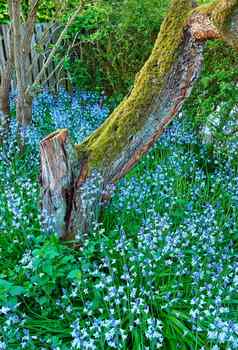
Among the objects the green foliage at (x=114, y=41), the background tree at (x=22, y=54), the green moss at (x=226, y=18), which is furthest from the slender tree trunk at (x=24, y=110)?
the green moss at (x=226, y=18)

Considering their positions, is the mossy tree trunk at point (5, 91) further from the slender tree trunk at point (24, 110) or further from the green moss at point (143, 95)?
the green moss at point (143, 95)

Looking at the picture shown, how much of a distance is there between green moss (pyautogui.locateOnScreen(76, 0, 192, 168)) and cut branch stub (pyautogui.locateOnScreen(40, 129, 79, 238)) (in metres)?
0.22

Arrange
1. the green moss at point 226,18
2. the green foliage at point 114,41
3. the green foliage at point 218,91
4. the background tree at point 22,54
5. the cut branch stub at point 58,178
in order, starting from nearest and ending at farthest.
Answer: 1. the green moss at point 226,18
2. the cut branch stub at point 58,178
3. the green foliage at point 218,91
4. the background tree at point 22,54
5. the green foliage at point 114,41

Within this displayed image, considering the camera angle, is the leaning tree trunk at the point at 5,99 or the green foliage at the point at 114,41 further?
the green foliage at the point at 114,41

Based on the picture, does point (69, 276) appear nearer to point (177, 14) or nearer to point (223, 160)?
point (177, 14)

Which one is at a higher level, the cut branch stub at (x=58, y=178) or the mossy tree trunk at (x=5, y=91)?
the mossy tree trunk at (x=5, y=91)

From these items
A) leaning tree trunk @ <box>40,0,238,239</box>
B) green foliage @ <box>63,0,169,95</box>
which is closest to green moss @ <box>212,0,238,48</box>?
leaning tree trunk @ <box>40,0,238,239</box>

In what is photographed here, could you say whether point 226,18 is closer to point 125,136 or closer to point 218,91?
point 125,136

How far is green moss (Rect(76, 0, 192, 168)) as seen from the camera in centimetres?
360

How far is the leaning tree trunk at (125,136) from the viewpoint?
3.54 meters

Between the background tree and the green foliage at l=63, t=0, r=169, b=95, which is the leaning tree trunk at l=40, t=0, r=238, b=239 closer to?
the background tree

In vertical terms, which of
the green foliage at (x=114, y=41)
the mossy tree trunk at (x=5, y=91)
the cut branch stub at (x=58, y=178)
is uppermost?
the green foliage at (x=114, y=41)

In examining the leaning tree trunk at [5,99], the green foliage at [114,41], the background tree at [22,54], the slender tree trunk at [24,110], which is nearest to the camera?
the background tree at [22,54]

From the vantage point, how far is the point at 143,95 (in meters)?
3.71
